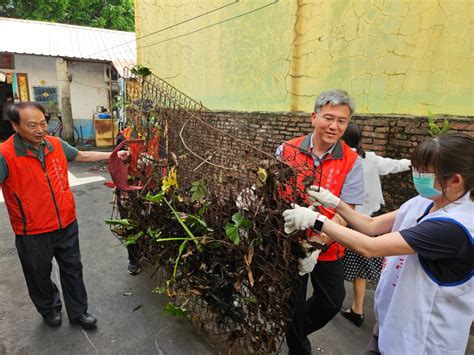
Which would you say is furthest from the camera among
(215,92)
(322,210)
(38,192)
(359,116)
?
(215,92)

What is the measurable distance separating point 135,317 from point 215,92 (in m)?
4.40

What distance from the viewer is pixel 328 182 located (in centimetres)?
196

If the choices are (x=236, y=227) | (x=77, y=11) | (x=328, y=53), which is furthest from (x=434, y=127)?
(x=77, y=11)

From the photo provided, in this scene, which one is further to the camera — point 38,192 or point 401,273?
point 38,192

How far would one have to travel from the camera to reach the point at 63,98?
11.2 metres

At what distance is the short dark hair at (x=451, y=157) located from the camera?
1202 mm

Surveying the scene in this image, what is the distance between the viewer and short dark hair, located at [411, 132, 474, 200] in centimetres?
120

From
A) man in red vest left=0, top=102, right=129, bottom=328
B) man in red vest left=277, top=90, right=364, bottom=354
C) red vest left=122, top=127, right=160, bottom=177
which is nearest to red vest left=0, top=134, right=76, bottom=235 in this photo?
man in red vest left=0, top=102, right=129, bottom=328

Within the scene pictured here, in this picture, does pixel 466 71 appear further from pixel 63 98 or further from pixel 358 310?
pixel 63 98

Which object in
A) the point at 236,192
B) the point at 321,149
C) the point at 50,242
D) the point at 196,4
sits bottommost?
the point at 50,242

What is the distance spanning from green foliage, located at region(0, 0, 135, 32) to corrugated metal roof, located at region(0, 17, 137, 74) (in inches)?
146

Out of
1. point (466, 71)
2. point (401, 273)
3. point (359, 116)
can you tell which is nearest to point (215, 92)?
point (359, 116)

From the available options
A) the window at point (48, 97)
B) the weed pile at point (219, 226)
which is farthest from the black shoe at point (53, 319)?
the window at point (48, 97)

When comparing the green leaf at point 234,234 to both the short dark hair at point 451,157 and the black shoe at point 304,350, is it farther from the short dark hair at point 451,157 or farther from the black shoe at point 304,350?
the black shoe at point 304,350
